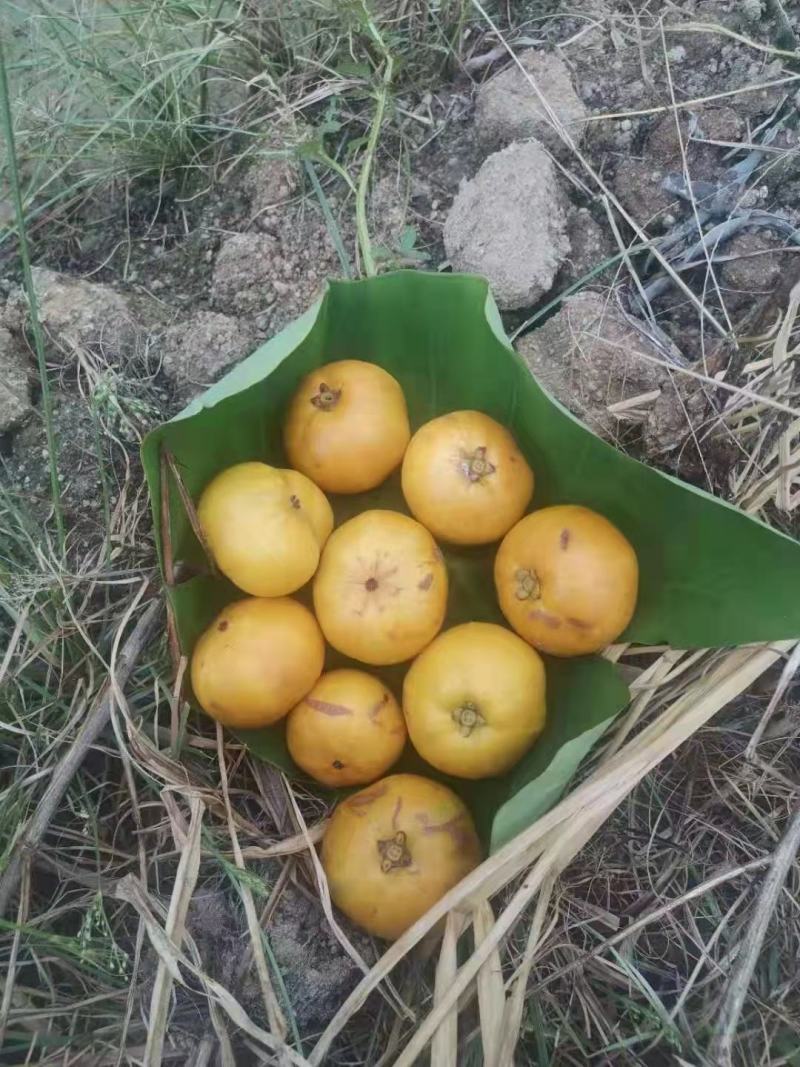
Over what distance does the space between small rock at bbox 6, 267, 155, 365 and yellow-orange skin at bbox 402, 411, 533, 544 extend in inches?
21.3

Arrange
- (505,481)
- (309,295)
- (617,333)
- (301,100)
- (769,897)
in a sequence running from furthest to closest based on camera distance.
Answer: (301,100) → (309,295) → (617,333) → (505,481) → (769,897)

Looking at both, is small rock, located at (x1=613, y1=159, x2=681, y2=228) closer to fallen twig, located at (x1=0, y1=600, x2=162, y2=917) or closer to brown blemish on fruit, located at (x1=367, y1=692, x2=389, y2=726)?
brown blemish on fruit, located at (x1=367, y1=692, x2=389, y2=726)

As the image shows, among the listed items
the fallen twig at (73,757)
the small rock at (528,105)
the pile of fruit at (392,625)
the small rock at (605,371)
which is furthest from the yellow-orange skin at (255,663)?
the small rock at (528,105)

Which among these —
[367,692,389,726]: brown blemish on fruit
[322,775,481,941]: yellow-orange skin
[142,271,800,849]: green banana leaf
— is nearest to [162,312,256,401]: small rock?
[142,271,800,849]: green banana leaf

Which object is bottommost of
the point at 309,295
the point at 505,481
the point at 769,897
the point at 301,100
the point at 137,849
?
the point at 769,897

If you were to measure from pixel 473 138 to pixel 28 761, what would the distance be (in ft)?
4.10

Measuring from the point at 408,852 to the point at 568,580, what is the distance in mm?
394

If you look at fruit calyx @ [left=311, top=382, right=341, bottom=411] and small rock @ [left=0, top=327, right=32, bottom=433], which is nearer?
fruit calyx @ [left=311, top=382, right=341, bottom=411]

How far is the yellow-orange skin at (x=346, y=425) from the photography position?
1313 millimetres

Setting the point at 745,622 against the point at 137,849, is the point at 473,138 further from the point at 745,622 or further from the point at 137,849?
the point at 137,849

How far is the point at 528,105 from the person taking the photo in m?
1.64

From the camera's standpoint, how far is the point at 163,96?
1.76m

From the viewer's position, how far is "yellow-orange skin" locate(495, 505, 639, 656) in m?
1.23

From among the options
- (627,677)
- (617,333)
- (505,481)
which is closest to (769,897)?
(627,677)
